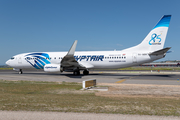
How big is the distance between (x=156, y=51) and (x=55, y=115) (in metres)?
21.8

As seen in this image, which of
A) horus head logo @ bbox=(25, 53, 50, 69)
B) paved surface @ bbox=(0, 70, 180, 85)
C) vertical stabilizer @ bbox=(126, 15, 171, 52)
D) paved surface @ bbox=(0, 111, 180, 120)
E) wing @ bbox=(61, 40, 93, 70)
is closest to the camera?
paved surface @ bbox=(0, 111, 180, 120)

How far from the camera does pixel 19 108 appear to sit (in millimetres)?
6734

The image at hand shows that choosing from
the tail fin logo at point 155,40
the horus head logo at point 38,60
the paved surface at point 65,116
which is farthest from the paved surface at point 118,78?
the paved surface at point 65,116

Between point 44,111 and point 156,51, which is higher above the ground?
point 156,51

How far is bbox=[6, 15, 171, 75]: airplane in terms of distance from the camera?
25.4 m

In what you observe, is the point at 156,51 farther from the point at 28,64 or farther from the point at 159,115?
the point at 28,64

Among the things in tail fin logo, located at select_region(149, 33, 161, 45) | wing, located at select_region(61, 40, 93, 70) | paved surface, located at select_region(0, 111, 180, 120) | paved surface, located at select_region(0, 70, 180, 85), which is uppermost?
tail fin logo, located at select_region(149, 33, 161, 45)

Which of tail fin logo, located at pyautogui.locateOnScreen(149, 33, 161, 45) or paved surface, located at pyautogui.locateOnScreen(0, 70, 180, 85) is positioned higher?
tail fin logo, located at pyautogui.locateOnScreen(149, 33, 161, 45)

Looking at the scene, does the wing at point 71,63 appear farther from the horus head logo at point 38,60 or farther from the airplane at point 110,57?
the horus head logo at point 38,60

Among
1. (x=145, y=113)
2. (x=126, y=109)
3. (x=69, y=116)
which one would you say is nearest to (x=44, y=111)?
(x=69, y=116)

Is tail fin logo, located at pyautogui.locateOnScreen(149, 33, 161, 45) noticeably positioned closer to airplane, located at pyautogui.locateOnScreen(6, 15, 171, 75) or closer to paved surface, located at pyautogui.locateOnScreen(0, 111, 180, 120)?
airplane, located at pyautogui.locateOnScreen(6, 15, 171, 75)

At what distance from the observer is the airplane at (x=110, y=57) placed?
2544 centimetres

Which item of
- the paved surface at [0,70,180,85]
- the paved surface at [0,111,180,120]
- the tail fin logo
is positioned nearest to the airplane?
the tail fin logo

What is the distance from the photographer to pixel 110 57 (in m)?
27.8
